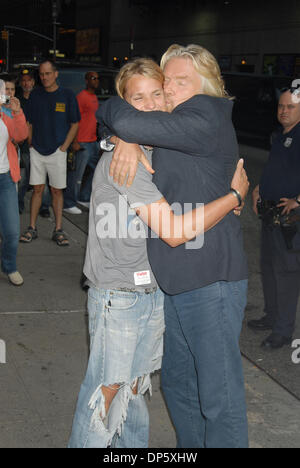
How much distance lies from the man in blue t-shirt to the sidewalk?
1.60 meters

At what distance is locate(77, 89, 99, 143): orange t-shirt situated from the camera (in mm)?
8688

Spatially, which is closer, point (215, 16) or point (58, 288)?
point (58, 288)

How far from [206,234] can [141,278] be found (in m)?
0.33

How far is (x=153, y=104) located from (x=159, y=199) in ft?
1.46

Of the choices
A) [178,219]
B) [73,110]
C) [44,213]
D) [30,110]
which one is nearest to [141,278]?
[178,219]

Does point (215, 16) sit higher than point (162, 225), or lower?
higher

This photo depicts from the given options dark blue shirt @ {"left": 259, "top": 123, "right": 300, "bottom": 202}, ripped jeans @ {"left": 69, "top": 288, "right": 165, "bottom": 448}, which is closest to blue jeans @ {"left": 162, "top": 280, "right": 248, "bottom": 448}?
ripped jeans @ {"left": 69, "top": 288, "right": 165, "bottom": 448}

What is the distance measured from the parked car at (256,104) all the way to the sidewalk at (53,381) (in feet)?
42.1

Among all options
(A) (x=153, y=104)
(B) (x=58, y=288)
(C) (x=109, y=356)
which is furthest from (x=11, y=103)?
(C) (x=109, y=356)

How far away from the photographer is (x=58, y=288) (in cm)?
546

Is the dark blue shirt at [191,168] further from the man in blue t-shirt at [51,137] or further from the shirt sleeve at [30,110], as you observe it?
the shirt sleeve at [30,110]

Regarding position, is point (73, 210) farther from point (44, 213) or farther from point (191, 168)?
point (191, 168)

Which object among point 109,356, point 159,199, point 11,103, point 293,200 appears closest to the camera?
point 159,199

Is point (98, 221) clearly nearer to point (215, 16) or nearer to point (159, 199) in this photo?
point (159, 199)
